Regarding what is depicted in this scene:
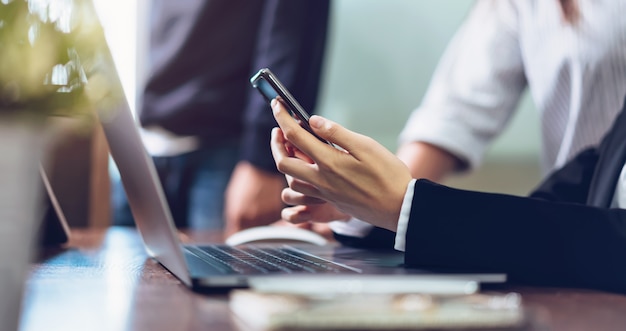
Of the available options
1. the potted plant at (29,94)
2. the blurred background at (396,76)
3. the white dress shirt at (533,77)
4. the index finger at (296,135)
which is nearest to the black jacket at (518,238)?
the index finger at (296,135)

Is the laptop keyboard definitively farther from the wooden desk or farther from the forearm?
the forearm

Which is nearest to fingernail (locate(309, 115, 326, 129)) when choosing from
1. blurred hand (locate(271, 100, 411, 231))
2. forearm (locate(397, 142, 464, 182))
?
blurred hand (locate(271, 100, 411, 231))

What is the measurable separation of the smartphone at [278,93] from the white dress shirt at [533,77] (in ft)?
2.12

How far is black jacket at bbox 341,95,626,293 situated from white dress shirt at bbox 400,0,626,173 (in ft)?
1.94

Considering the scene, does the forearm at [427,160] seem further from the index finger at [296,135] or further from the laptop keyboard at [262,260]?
the index finger at [296,135]

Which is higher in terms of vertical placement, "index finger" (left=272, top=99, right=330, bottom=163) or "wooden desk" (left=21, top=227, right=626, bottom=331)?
"index finger" (left=272, top=99, right=330, bottom=163)

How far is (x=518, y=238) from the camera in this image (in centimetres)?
66

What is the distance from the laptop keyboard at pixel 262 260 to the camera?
617 millimetres

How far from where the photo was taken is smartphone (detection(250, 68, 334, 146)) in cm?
66

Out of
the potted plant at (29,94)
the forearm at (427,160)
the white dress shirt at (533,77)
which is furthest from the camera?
the forearm at (427,160)

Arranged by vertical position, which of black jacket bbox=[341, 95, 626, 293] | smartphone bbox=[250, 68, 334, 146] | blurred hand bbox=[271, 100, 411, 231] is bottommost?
black jacket bbox=[341, 95, 626, 293]

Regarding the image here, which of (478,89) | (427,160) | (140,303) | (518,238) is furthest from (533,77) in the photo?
(140,303)

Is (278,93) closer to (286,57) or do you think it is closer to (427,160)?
(427,160)

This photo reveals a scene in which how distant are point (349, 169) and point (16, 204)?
1.34ft
